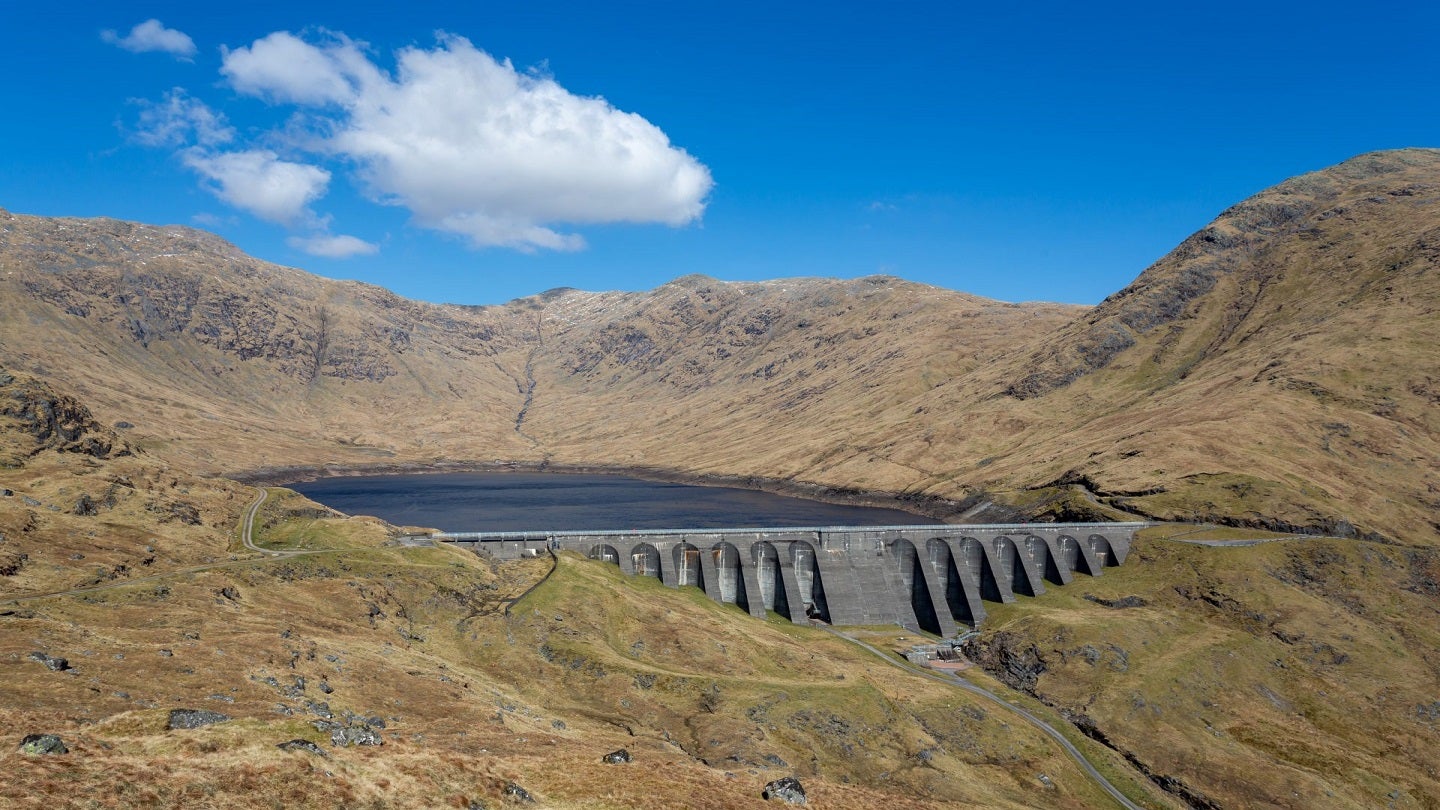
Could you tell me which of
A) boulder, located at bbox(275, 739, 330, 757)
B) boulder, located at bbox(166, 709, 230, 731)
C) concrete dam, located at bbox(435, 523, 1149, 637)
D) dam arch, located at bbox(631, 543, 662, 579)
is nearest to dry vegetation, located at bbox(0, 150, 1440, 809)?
boulder, located at bbox(166, 709, 230, 731)

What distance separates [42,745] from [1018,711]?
108m

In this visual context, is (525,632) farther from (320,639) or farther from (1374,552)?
(1374,552)

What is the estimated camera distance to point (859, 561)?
149625mm

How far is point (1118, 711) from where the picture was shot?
107875 mm

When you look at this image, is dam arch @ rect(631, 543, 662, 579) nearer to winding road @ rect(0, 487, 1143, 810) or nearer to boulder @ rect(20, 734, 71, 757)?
winding road @ rect(0, 487, 1143, 810)

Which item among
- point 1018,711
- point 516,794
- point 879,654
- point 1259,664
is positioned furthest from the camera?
point 879,654

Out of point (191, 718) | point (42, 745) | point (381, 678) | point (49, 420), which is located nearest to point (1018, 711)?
point (381, 678)

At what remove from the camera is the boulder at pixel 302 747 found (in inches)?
1492

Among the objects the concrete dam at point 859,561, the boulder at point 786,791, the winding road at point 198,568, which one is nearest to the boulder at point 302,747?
the boulder at point 786,791

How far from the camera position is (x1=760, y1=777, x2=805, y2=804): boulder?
45750 millimetres

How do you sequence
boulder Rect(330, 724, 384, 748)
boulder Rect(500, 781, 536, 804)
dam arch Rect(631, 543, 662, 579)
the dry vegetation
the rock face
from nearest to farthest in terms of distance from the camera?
1. boulder Rect(500, 781, 536, 804)
2. the dry vegetation
3. boulder Rect(330, 724, 384, 748)
4. the rock face
5. dam arch Rect(631, 543, 662, 579)

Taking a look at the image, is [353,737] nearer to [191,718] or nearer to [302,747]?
[302,747]

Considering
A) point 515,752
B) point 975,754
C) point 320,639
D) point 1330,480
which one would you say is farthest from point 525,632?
point 1330,480

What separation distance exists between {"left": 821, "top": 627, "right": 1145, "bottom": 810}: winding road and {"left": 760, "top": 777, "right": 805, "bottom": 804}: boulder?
206ft
